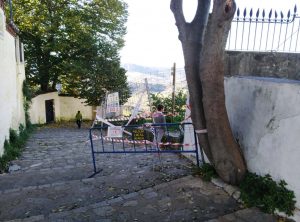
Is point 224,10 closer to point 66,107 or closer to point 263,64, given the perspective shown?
point 263,64

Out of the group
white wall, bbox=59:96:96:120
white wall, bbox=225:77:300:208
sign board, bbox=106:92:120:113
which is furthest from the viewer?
white wall, bbox=59:96:96:120

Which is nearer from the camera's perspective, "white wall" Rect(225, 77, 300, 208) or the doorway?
"white wall" Rect(225, 77, 300, 208)

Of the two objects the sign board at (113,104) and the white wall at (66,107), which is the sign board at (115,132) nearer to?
the sign board at (113,104)

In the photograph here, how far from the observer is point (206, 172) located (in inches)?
214

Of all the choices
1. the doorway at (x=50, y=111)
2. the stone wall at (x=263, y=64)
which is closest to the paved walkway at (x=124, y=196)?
the stone wall at (x=263, y=64)

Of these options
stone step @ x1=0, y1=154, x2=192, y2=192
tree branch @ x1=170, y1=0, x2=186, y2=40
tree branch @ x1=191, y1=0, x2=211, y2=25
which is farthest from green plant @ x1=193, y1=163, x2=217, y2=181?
tree branch @ x1=191, y1=0, x2=211, y2=25

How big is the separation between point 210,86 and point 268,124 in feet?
3.36

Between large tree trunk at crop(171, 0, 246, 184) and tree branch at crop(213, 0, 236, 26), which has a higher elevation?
tree branch at crop(213, 0, 236, 26)

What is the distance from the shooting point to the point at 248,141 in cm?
485

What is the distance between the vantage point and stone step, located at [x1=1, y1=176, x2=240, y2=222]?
14.1 ft

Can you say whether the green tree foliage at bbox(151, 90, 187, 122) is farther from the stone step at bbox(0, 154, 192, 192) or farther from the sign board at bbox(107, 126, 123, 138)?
the sign board at bbox(107, 126, 123, 138)

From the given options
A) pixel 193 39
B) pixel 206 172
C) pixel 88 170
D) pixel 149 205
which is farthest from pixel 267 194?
pixel 88 170

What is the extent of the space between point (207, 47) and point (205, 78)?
0.46 metres

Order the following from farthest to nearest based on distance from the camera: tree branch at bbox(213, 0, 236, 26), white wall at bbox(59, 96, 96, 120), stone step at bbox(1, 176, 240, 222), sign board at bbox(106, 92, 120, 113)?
white wall at bbox(59, 96, 96, 120)
sign board at bbox(106, 92, 120, 113)
stone step at bbox(1, 176, 240, 222)
tree branch at bbox(213, 0, 236, 26)
